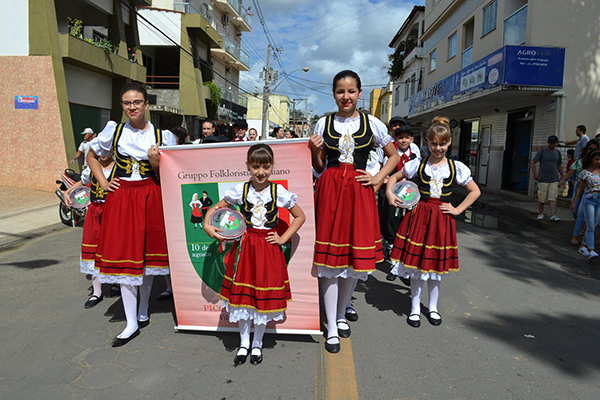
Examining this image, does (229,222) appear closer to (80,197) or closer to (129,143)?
(129,143)

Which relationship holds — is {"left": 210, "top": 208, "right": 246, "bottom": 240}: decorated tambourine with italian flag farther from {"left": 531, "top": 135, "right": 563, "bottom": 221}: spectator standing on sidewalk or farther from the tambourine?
{"left": 531, "top": 135, "right": 563, "bottom": 221}: spectator standing on sidewalk

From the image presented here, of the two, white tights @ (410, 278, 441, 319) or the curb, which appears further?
the curb

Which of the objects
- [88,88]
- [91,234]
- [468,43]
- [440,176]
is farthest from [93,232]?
[468,43]

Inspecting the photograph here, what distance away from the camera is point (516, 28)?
13398 mm

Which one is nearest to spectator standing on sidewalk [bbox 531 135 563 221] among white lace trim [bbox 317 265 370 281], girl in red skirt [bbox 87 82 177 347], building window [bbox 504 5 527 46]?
building window [bbox 504 5 527 46]

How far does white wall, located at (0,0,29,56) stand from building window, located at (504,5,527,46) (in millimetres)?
15071

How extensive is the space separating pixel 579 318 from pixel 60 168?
13129mm

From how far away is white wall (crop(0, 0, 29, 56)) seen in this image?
12172mm

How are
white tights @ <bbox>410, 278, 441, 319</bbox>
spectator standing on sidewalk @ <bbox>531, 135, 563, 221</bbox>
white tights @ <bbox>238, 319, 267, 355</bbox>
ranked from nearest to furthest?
1. white tights @ <bbox>238, 319, 267, 355</bbox>
2. white tights @ <bbox>410, 278, 441, 319</bbox>
3. spectator standing on sidewalk @ <bbox>531, 135, 563, 221</bbox>

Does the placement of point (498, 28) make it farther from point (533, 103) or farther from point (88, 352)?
point (88, 352)

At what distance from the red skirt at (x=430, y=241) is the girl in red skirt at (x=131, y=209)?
2236 mm

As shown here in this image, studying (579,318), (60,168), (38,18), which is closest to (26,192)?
(60,168)

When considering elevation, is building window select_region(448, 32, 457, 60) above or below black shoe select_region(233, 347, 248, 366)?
above

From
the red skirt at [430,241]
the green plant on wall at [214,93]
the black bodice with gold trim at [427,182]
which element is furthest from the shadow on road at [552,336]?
the green plant on wall at [214,93]
